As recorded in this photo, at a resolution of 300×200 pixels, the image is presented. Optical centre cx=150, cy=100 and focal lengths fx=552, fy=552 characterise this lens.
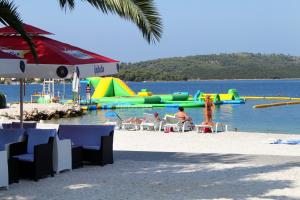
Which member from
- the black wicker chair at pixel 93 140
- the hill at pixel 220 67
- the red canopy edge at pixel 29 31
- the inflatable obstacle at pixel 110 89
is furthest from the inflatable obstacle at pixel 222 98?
the hill at pixel 220 67

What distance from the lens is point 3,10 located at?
649 cm

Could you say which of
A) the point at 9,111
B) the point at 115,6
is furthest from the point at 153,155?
the point at 9,111

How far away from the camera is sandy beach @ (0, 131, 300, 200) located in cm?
674

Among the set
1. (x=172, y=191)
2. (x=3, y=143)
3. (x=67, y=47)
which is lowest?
(x=172, y=191)

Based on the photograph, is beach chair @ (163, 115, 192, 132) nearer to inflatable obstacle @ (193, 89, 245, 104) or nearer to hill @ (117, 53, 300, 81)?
inflatable obstacle @ (193, 89, 245, 104)

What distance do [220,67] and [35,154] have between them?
158 metres

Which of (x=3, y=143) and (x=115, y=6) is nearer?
(x=115, y=6)

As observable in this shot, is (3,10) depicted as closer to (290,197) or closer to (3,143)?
(3,143)

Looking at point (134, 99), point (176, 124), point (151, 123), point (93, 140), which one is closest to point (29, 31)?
point (93, 140)

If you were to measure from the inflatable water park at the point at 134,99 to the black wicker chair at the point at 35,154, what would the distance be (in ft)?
94.0

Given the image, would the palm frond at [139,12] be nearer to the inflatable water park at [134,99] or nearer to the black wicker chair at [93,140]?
the black wicker chair at [93,140]

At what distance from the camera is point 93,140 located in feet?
30.2

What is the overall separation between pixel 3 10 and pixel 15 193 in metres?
2.23

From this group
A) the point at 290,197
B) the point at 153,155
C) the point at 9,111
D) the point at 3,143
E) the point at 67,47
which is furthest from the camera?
the point at 9,111
